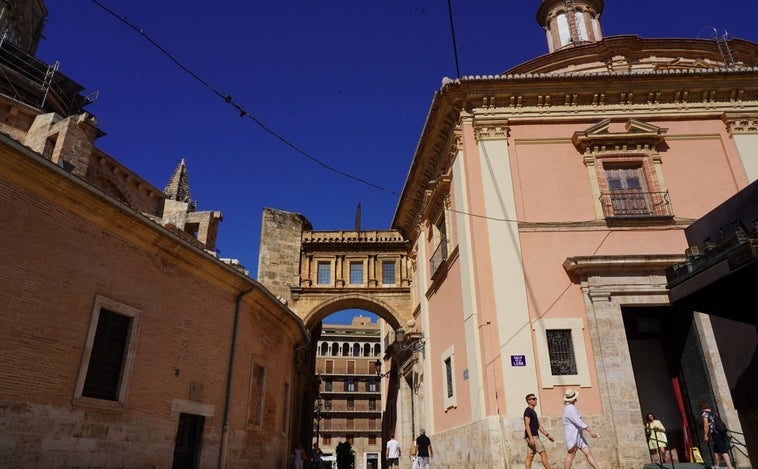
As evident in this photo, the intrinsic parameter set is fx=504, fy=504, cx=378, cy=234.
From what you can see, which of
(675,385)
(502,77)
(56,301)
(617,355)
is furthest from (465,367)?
(56,301)

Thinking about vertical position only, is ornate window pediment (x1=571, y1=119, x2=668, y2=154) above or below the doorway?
above

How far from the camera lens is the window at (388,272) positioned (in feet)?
81.8

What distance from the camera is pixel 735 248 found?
4883 mm

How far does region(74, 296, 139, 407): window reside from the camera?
751 centimetres

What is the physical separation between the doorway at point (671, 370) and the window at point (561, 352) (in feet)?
4.74

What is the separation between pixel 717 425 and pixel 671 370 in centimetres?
241

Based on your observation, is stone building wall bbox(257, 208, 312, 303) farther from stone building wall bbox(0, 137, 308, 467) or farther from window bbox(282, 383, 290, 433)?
stone building wall bbox(0, 137, 308, 467)

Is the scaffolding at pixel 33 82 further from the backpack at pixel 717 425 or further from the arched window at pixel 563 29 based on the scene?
the backpack at pixel 717 425

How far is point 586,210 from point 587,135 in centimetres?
198

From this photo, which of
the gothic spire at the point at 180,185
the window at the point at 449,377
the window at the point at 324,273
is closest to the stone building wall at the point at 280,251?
the window at the point at 324,273

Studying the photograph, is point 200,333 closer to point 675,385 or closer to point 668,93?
point 675,385

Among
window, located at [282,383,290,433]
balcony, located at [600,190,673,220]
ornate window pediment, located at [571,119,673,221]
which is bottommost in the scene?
window, located at [282,383,290,433]

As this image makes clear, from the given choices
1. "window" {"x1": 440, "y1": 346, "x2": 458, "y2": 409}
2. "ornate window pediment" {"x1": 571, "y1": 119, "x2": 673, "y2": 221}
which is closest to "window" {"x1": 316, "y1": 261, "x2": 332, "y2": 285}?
"window" {"x1": 440, "y1": 346, "x2": 458, "y2": 409}

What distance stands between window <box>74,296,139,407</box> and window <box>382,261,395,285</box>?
56.1 feet
